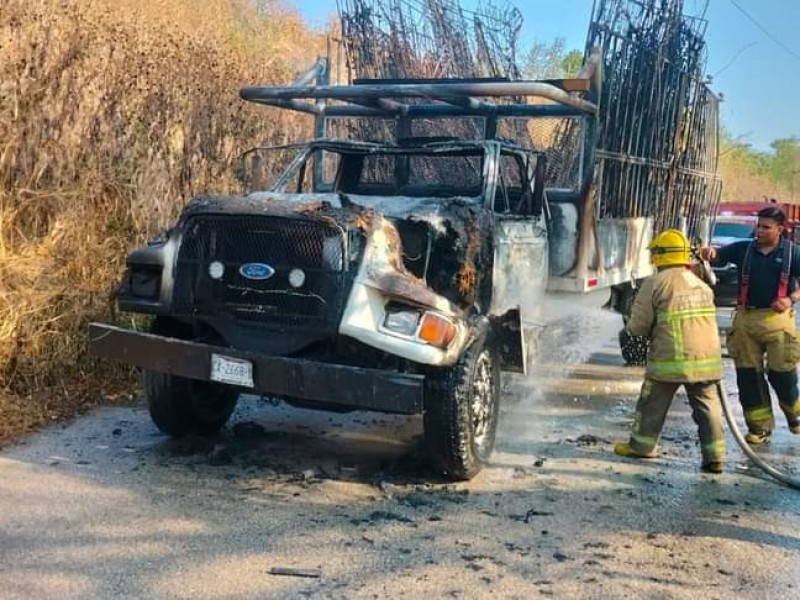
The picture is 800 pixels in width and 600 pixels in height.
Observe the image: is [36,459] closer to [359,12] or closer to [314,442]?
[314,442]

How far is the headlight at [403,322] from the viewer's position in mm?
4766

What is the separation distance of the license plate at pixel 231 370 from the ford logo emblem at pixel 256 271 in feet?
1.60

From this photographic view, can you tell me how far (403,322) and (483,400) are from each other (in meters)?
0.98

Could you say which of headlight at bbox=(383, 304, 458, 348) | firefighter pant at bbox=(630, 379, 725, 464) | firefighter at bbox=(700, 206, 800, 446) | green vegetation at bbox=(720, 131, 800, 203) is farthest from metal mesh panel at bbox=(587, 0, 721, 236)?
green vegetation at bbox=(720, 131, 800, 203)

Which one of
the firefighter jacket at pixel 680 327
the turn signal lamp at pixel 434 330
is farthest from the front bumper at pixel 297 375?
the firefighter jacket at pixel 680 327

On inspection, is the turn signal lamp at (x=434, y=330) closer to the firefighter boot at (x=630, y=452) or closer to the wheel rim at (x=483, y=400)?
the wheel rim at (x=483, y=400)

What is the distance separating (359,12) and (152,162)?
16.1 feet

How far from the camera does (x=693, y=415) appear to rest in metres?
5.86

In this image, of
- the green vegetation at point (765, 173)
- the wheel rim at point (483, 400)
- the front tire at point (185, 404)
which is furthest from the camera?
the green vegetation at point (765, 173)

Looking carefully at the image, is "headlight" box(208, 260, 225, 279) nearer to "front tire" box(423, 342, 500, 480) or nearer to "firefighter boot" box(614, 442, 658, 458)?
"front tire" box(423, 342, 500, 480)

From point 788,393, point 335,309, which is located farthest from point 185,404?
point 788,393

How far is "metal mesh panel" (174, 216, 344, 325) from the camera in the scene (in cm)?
490

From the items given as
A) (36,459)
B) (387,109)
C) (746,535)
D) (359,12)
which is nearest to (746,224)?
(359,12)

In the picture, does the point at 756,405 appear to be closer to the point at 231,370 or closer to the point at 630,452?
the point at 630,452
